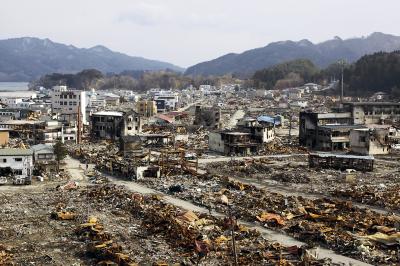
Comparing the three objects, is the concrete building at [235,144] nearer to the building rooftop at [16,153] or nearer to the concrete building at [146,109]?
the building rooftop at [16,153]

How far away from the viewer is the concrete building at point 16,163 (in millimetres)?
33406

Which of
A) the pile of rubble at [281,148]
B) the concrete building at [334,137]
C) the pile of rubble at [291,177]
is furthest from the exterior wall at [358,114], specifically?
the pile of rubble at [291,177]

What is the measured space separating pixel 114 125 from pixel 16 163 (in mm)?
21681

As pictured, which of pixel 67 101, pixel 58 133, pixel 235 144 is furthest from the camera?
pixel 67 101

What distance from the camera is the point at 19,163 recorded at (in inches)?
1324

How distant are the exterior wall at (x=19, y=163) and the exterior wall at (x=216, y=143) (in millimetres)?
17401

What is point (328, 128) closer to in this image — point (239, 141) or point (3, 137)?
point (239, 141)

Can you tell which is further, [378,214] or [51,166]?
[51,166]

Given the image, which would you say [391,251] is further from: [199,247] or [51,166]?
[51,166]

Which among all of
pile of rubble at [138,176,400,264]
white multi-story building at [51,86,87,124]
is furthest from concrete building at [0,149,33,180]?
white multi-story building at [51,86,87,124]

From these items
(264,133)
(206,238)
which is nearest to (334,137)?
(264,133)

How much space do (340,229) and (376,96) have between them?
78565mm

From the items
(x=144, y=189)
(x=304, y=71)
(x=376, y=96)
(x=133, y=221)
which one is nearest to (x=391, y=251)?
(x=133, y=221)

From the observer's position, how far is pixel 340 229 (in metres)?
21.7
